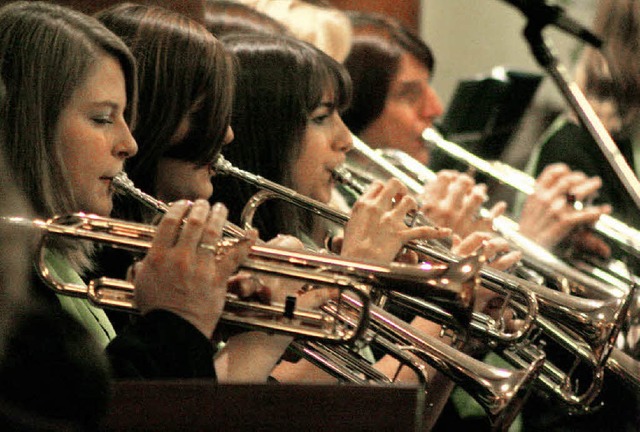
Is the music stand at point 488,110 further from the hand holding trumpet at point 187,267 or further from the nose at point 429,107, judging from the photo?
the hand holding trumpet at point 187,267

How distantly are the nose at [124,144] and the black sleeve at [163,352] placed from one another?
37 cm

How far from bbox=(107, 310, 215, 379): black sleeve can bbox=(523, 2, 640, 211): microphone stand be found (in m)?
1.02

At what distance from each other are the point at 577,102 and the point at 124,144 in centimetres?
95

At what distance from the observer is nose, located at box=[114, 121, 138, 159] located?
177 centimetres

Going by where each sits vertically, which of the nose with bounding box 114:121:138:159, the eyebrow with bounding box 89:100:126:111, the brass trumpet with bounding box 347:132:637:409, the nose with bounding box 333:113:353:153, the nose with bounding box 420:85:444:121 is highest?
the eyebrow with bounding box 89:100:126:111

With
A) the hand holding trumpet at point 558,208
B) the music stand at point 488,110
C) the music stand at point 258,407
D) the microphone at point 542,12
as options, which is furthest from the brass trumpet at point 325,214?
the music stand at point 488,110

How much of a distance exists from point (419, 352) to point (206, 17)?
3.57 feet

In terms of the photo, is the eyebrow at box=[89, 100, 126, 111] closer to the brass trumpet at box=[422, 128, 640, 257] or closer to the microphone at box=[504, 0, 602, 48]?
the microphone at box=[504, 0, 602, 48]

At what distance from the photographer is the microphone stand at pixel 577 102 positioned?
84.5 inches

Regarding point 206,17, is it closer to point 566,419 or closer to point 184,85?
point 184,85

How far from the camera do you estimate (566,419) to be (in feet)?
9.61

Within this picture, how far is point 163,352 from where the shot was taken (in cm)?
151

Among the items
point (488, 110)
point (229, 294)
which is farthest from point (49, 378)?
point (488, 110)

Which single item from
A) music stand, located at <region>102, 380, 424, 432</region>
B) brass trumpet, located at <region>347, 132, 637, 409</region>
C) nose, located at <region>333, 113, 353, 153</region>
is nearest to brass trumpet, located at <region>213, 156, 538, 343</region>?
brass trumpet, located at <region>347, 132, 637, 409</region>
